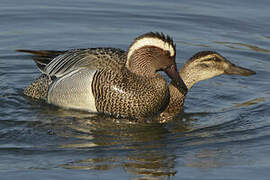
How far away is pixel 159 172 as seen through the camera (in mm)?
8008

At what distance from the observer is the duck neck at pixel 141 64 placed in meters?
9.50

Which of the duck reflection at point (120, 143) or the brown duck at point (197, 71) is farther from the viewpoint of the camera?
the brown duck at point (197, 71)

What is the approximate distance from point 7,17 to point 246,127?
6.85 m

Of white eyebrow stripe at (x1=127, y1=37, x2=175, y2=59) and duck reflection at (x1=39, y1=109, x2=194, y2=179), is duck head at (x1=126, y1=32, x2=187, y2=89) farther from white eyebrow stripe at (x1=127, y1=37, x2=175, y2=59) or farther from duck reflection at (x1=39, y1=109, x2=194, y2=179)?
duck reflection at (x1=39, y1=109, x2=194, y2=179)

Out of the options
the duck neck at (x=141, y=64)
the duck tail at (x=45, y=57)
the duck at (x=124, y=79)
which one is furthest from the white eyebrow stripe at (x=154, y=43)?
the duck tail at (x=45, y=57)

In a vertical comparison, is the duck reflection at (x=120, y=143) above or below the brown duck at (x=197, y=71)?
below

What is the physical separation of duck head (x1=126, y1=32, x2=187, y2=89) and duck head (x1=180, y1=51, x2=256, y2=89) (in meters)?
0.70

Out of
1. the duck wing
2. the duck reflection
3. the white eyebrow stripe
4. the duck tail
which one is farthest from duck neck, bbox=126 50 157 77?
the duck tail

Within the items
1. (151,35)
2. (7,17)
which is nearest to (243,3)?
(7,17)

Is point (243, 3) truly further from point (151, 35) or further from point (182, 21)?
point (151, 35)

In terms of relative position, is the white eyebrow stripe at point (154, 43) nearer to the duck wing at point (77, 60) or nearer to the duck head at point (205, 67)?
the duck wing at point (77, 60)

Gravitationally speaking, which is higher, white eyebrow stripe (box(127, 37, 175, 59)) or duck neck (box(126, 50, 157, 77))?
white eyebrow stripe (box(127, 37, 175, 59))

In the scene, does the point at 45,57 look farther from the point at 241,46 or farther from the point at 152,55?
the point at 241,46

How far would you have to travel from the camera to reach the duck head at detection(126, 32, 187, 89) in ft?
30.7
